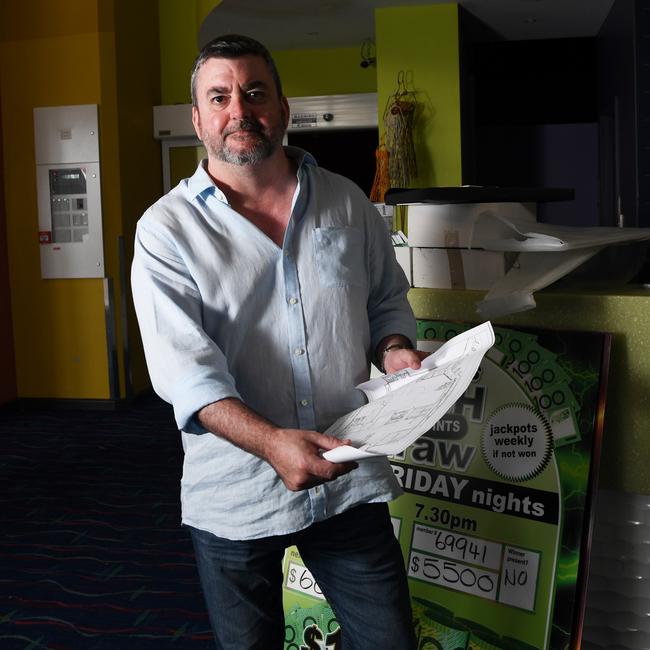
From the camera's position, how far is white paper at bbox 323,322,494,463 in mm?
1142

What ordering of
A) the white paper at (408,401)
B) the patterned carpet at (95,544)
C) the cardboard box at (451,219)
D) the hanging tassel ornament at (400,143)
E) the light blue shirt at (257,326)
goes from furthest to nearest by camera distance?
the hanging tassel ornament at (400,143) < the patterned carpet at (95,544) < the cardboard box at (451,219) < the light blue shirt at (257,326) < the white paper at (408,401)

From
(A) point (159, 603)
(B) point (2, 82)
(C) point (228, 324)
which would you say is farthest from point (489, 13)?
(C) point (228, 324)

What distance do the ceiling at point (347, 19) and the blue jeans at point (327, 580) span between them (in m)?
5.57

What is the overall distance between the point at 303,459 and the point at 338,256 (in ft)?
1.49

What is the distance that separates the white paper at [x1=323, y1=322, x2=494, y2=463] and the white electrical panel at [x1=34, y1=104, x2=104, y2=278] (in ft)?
18.0

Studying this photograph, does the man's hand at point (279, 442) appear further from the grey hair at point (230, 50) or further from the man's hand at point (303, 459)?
the grey hair at point (230, 50)

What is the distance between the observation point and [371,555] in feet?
5.08

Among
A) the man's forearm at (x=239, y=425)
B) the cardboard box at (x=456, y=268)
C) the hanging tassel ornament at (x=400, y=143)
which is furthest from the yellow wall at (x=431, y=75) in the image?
the man's forearm at (x=239, y=425)

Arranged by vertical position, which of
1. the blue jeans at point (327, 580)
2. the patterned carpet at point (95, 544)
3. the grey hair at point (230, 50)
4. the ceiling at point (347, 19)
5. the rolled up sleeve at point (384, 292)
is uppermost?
the ceiling at point (347, 19)

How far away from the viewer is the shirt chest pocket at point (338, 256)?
1530mm

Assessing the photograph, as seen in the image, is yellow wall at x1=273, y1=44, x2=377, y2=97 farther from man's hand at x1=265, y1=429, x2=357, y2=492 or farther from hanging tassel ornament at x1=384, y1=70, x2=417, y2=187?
man's hand at x1=265, y1=429, x2=357, y2=492

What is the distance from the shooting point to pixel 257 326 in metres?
1.49

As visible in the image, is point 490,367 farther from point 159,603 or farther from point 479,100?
point 479,100

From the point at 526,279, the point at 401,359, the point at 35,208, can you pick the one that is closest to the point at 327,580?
the point at 401,359
